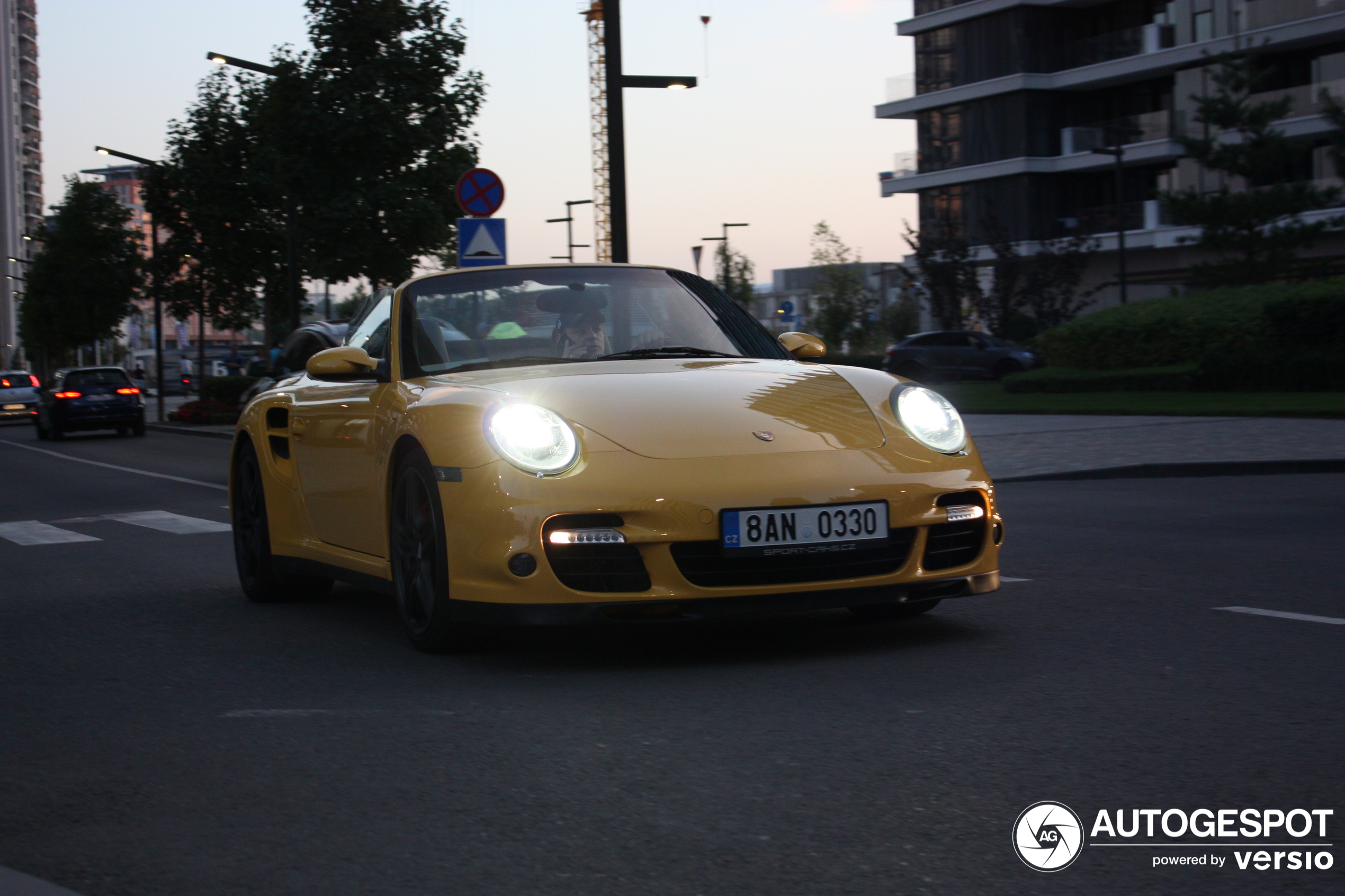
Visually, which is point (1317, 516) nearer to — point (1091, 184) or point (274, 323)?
point (274, 323)

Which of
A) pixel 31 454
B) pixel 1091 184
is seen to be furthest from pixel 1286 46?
pixel 31 454

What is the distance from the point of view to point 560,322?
623 cm

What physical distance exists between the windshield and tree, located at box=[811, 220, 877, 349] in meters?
66.4

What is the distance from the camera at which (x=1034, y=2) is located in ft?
187

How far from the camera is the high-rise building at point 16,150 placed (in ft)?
462

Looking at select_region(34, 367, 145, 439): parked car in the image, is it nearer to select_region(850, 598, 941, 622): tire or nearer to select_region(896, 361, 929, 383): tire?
select_region(896, 361, 929, 383): tire

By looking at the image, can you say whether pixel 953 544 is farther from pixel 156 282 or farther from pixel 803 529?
pixel 156 282

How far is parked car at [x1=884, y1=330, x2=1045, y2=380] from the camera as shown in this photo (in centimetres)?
3909

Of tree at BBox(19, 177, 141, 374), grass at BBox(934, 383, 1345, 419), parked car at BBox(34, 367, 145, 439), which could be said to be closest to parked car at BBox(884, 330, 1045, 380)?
grass at BBox(934, 383, 1345, 419)

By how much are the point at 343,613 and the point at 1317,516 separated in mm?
6005

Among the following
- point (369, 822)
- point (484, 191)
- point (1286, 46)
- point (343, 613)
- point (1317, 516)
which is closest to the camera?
point (369, 822)

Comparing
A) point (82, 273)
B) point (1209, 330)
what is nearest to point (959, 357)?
point (1209, 330)

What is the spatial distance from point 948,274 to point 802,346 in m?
39.9

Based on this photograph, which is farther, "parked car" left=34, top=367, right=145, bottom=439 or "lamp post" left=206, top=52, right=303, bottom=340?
"parked car" left=34, top=367, right=145, bottom=439
